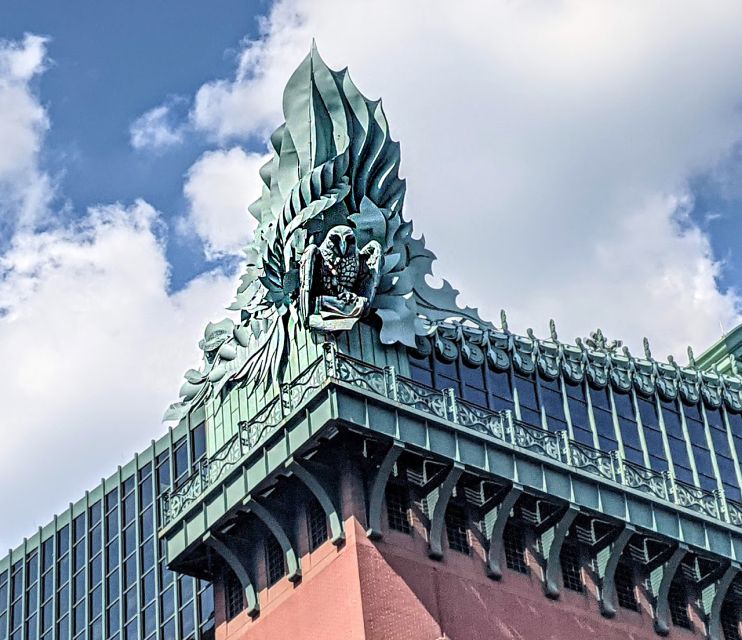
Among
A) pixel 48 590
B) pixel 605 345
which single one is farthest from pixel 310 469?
pixel 48 590

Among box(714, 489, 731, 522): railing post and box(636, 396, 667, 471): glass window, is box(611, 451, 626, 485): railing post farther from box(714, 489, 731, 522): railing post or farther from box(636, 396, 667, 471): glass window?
box(714, 489, 731, 522): railing post

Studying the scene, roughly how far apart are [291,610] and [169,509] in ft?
22.3

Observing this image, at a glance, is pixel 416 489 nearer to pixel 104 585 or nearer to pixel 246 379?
pixel 246 379

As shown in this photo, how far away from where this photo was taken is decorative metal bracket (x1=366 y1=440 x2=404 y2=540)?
6600 centimetres

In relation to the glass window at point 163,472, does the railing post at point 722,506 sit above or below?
below

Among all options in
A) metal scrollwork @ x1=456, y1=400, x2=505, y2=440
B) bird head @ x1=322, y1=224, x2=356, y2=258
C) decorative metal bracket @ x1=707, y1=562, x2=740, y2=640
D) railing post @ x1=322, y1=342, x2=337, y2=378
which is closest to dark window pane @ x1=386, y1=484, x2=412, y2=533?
metal scrollwork @ x1=456, y1=400, x2=505, y2=440

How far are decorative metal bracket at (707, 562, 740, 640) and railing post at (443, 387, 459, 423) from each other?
11423 millimetres

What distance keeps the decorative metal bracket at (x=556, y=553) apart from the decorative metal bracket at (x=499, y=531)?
176cm

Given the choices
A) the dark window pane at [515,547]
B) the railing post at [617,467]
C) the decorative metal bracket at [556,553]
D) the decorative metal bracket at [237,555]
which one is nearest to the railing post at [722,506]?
the railing post at [617,467]

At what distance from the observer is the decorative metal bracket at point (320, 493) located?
66.2 metres

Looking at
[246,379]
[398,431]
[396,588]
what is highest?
[246,379]

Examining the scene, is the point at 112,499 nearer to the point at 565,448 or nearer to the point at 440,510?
the point at 440,510

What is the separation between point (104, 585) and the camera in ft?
267

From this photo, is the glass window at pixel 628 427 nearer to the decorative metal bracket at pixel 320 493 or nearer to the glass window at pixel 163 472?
the decorative metal bracket at pixel 320 493
